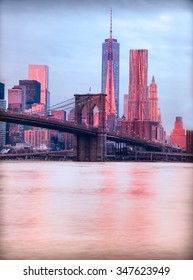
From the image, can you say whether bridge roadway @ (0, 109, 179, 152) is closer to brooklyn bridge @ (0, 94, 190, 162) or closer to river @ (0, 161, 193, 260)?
brooklyn bridge @ (0, 94, 190, 162)

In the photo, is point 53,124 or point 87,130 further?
point 87,130

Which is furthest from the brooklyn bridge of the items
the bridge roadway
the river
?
the river

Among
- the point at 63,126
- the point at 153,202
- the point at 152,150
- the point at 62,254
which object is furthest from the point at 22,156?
the point at 62,254

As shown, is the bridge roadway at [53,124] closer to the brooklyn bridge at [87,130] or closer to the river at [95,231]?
the brooklyn bridge at [87,130]

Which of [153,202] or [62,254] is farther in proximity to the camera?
[153,202]

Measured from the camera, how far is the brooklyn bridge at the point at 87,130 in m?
78.8

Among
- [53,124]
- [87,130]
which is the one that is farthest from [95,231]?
[87,130]

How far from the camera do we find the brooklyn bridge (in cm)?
7875

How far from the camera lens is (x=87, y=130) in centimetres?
9225

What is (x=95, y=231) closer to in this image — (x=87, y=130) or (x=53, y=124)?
(x=53, y=124)

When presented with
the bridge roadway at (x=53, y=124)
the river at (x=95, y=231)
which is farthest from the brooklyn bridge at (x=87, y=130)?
the river at (x=95, y=231)
